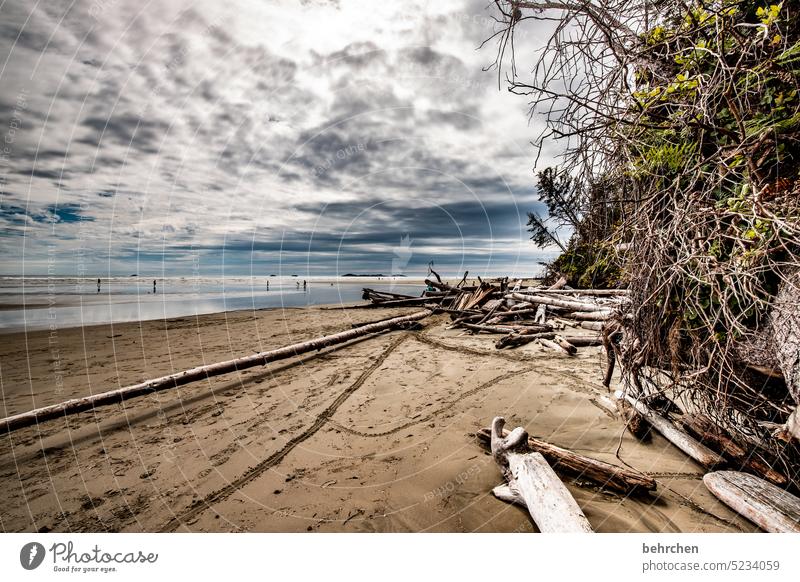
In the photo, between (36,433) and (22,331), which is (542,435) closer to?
(36,433)

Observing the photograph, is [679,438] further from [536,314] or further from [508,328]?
[536,314]

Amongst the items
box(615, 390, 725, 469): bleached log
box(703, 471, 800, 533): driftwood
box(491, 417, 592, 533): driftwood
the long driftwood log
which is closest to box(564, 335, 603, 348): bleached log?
box(615, 390, 725, 469): bleached log

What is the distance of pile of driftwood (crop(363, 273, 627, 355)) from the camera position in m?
7.92

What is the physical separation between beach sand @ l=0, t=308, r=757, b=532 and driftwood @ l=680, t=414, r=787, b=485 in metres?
0.30

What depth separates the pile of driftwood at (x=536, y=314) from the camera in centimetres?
792

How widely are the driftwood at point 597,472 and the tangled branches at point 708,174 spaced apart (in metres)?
1.00

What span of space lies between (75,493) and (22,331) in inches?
548

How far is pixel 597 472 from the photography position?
2691mm

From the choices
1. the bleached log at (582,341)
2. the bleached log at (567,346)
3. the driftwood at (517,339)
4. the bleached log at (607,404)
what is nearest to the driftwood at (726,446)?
the bleached log at (607,404)

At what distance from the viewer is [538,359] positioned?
6621 mm

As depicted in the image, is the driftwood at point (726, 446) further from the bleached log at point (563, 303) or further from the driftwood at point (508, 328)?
the bleached log at point (563, 303)

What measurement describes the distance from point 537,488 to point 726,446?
2185 millimetres
